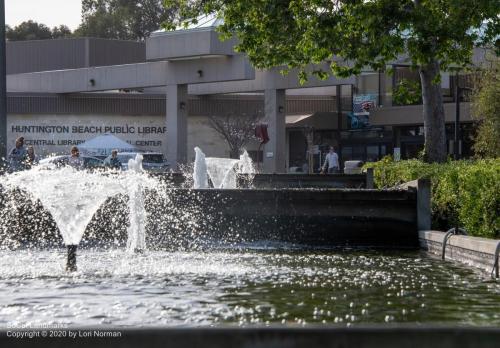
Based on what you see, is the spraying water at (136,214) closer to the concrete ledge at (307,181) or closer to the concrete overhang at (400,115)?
the concrete ledge at (307,181)

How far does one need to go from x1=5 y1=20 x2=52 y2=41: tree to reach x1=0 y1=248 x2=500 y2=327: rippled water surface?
89079mm

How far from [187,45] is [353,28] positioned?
86.6 feet

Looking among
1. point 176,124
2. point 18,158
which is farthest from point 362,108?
point 18,158

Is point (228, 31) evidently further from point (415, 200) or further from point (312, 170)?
point (312, 170)

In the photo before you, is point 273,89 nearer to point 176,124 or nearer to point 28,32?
point 176,124

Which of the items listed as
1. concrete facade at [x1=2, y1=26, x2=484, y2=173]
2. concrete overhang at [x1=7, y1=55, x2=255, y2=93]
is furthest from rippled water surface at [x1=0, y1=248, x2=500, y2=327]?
concrete overhang at [x1=7, y1=55, x2=255, y2=93]

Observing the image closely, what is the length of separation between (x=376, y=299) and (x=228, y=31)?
15754mm

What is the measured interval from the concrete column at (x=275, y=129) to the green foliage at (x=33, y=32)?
55.9 metres

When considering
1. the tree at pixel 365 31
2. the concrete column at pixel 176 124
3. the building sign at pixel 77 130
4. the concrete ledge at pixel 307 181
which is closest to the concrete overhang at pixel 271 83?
the concrete column at pixel 176 124

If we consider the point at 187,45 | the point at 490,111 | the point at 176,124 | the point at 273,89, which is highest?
the point at 187,45

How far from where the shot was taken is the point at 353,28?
2219 cm

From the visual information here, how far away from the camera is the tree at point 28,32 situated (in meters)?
101

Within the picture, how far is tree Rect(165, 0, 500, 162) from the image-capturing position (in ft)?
69.5

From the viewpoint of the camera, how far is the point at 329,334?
406 centimetres
